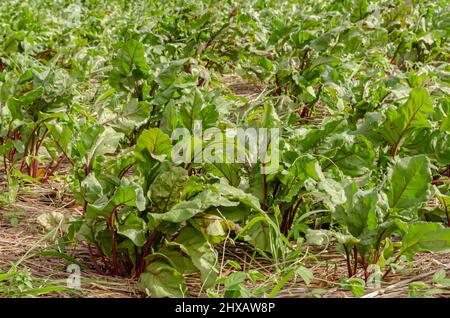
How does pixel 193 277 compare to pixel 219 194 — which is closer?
pixel 219 194

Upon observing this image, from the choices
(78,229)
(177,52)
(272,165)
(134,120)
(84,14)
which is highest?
(84,14)

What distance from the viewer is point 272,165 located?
2129mm

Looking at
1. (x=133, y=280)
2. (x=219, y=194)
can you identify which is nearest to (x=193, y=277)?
(x=133, y=280)

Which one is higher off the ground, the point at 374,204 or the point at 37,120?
the point at 37,120

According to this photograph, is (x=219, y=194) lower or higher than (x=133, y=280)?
higher

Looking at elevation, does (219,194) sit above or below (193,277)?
above

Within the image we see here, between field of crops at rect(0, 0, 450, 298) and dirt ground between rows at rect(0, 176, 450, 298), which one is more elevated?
field of crops at rect(0, 0, 450, 298)

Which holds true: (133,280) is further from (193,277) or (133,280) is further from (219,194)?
(219,194)

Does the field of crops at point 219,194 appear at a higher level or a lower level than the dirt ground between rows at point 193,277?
higher
